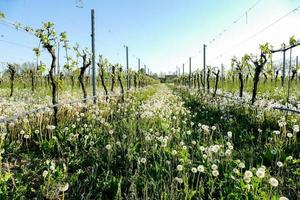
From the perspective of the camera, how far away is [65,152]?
7.37 m

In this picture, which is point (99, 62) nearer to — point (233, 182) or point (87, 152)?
point (87, 152)

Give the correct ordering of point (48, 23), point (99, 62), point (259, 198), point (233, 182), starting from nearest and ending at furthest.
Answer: point (259, 198) < point (233, 182) < point (48, 23) < point (99, 62)

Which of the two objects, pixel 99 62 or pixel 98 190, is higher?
pixel 99 62

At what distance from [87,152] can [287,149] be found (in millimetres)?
4077

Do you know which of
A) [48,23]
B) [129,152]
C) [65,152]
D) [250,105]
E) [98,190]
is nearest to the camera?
[98,190]

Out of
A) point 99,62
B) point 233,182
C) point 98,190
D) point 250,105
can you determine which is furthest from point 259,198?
point 99,62

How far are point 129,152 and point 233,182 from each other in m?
2.27

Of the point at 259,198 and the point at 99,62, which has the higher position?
the point at 99,62

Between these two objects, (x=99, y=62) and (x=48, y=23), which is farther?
(x=99, y=62)

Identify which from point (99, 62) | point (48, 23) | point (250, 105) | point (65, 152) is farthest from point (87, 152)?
point (99, 62)

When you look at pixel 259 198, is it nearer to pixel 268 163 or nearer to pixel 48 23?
pixel 268 163

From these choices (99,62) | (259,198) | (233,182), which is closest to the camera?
(259,198)

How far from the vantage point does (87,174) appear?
6.23m

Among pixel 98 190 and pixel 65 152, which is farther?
pixel 65 152
